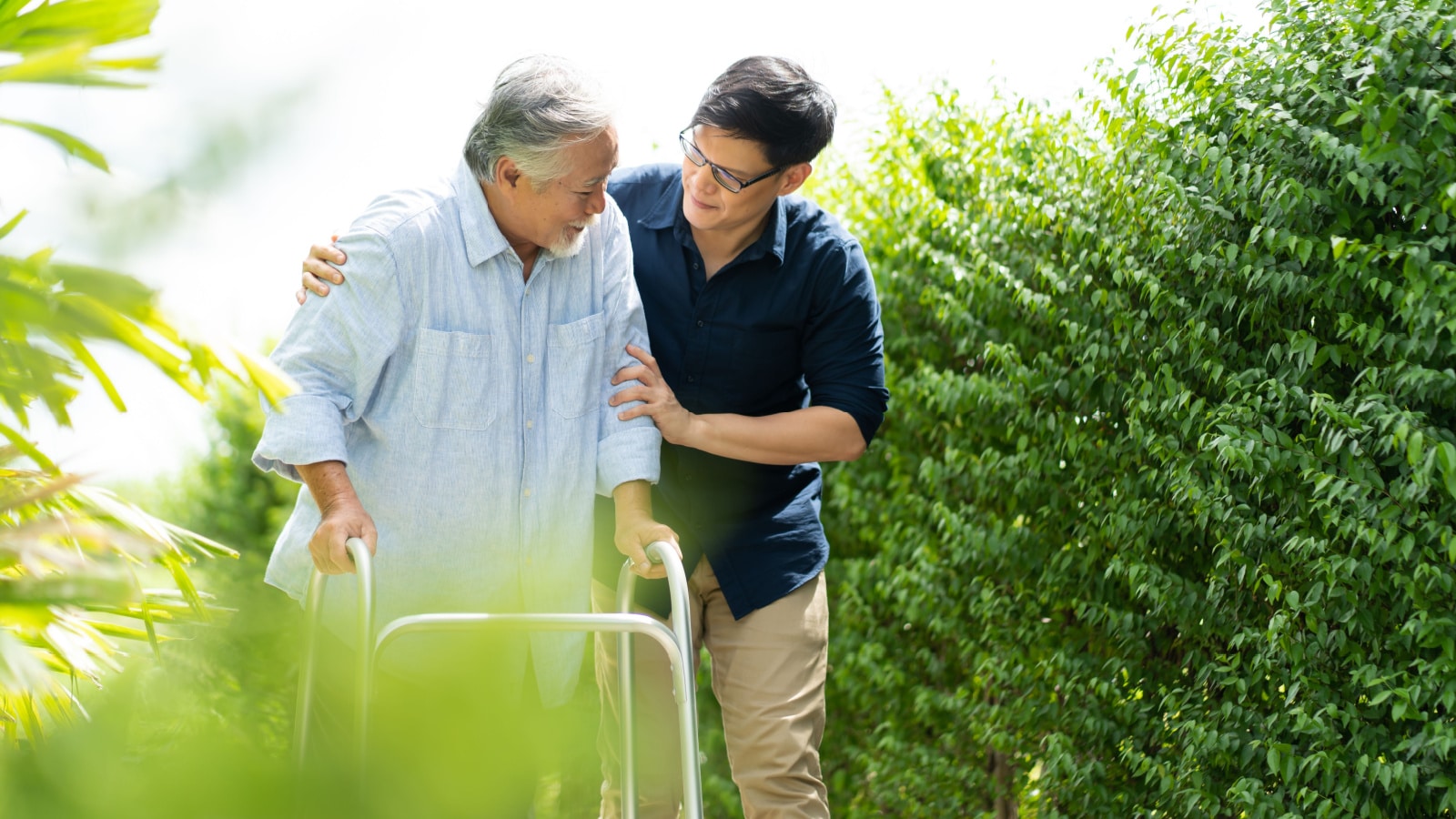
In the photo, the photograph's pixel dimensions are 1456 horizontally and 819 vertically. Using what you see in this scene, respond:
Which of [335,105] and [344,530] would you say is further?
[344,530]

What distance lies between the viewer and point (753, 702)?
2.62m

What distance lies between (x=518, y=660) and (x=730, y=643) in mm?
2416

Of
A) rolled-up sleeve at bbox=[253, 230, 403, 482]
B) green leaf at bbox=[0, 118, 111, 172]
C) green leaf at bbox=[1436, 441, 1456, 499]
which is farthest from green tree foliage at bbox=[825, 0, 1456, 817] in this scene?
green leaf at bbox=[0, 118, 111, 172]

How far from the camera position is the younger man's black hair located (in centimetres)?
238

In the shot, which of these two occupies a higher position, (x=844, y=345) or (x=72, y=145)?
(x=72, y=145)

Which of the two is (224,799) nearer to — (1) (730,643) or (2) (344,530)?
(2) (344,530)

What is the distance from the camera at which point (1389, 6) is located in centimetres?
270

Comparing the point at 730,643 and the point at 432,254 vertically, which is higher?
the point at 432,254

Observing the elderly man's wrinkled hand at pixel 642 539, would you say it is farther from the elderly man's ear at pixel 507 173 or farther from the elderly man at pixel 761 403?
the elderly man's ear at pixel 507 173

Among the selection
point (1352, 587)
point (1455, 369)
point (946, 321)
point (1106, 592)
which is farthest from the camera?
point (946, 321)

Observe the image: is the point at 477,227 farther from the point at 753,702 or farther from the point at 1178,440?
the point at 1178,440

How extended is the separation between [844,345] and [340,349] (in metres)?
1.07

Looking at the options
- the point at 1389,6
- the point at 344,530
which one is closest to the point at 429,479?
the point at 344,530

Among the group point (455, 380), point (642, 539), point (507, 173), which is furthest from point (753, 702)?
point (507, 173)
